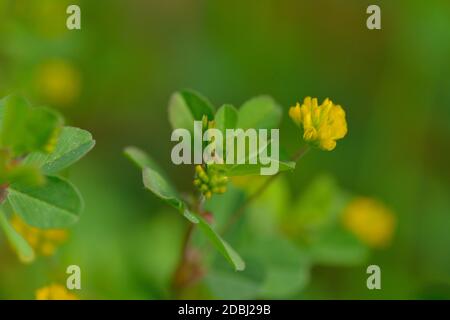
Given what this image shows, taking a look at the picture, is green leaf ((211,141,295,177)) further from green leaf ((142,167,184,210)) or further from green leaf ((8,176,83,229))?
green leaf ((8,176,83,229))

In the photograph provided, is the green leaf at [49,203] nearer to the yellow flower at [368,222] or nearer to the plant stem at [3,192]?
the plant stem at [3,192]

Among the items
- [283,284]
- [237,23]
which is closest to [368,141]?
[237,23]

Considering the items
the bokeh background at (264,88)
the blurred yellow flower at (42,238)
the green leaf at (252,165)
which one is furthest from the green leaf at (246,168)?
the bokeh background at (264,88)

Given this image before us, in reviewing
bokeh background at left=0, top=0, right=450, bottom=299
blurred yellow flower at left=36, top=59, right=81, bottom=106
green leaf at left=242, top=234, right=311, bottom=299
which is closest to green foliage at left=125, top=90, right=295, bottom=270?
green leaf at left=242, top=234, right=311, bottom=299

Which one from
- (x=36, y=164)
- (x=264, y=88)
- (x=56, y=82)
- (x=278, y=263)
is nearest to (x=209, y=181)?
(x=36, y=164)

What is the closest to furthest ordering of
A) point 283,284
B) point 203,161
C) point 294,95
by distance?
point 203,161
point 283,284
point 294,95
